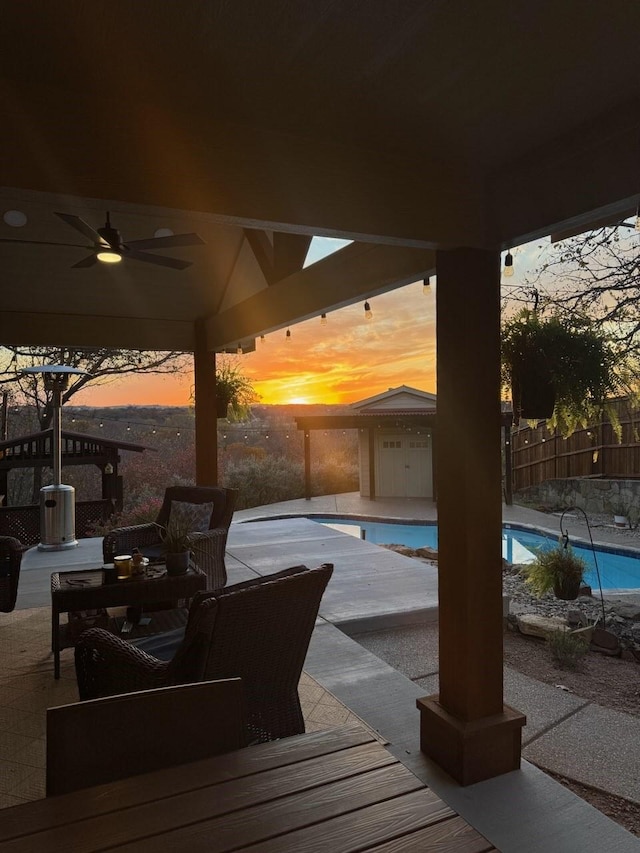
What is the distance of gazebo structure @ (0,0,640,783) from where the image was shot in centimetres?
153

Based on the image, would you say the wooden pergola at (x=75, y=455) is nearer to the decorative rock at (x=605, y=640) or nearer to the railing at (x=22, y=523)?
the railing at (x=22, y=523)

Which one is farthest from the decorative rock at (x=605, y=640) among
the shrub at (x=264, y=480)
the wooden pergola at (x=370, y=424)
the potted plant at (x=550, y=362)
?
the shrub at (x=264, y=480)

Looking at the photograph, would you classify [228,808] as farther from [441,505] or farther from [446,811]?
[441,505]

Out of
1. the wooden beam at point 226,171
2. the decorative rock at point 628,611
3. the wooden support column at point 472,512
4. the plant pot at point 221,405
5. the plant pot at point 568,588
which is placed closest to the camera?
the wooden beam at point 226,171

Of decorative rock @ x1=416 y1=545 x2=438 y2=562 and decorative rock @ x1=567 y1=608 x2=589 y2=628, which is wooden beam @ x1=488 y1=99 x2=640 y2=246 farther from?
decorative rock @ x1=416 y1=545 x2=438 y2=562

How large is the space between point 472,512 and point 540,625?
2487 millimetres

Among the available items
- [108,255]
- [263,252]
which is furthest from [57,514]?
[108,255]

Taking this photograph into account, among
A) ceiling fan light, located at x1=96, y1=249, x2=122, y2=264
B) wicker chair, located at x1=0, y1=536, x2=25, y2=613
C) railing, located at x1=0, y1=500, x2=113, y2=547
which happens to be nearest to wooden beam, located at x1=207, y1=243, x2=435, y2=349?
ceiling fan light, located at x1=96, y1=249, x2=122, y2=264

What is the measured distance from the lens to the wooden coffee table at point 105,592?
3.21 m

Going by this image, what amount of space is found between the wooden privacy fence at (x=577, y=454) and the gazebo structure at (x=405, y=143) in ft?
27.0

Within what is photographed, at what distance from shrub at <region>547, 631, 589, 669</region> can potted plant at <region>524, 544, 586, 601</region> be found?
126 centimetres

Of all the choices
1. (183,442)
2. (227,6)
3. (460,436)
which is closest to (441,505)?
(460,436)

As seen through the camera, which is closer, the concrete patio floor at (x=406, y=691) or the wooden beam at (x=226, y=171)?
the wooden beam at (x=226, y=171)

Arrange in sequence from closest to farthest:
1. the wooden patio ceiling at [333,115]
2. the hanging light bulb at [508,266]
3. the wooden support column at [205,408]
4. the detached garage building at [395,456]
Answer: the wooden patio ceiling at [333,115], the hanging light bulb at [508,266], the wooden support column at [205,408], the detached garage building at [395,456]
